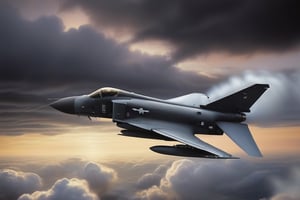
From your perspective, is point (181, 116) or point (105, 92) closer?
point (181, 116)

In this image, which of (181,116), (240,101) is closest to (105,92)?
(181,116)

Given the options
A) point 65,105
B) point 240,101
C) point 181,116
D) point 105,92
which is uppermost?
point 105,92

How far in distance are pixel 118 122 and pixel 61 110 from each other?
5.07 feet

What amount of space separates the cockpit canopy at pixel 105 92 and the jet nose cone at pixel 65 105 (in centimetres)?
53

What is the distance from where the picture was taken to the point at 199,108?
977 centimetres

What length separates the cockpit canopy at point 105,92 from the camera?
32.5ft

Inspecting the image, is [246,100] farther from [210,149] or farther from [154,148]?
[154,148]

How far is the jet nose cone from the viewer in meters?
10.0

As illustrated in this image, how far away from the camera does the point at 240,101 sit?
Answer: 9664 millimetres

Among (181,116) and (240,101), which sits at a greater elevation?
(240,101)

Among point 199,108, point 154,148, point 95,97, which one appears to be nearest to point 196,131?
point 199,108

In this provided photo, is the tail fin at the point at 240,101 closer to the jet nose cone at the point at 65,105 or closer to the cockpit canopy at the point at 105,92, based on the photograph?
the cockpit canopy at the point at 105,92

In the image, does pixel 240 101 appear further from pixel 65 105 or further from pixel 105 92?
pixel 65 105

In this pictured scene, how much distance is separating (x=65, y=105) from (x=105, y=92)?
107 cm
